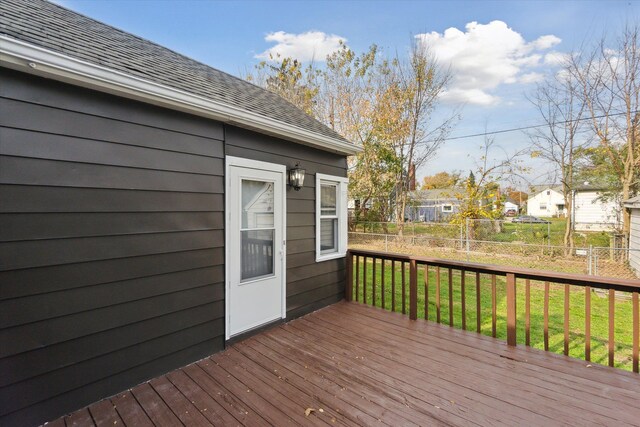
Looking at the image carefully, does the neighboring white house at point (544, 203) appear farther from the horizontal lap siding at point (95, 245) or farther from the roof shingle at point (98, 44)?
the horizontal lap siding at point (95, 245)

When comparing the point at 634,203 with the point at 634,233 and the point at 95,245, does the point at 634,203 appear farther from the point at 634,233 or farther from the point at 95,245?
the point at 95,245

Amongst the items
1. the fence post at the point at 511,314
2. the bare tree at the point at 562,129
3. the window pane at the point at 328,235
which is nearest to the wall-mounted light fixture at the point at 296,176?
the window pane at the point at 328,235

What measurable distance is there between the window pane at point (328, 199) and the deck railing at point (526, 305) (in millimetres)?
759

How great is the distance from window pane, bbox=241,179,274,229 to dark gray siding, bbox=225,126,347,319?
0.29 metres

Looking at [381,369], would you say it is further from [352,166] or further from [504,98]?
[504,98]

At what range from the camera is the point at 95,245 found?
221 centimetres

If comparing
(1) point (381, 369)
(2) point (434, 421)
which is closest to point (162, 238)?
(1) point (381, 369)

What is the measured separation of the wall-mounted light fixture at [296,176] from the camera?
151 inches

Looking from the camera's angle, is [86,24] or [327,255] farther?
[327,255]

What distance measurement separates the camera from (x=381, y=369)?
265 cm

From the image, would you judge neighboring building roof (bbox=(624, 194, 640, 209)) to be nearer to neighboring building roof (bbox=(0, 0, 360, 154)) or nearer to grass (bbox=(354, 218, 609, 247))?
grass (bbox=(354, 218, 609, 247))

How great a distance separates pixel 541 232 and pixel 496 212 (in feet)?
5.13

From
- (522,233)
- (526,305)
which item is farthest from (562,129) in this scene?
(526,305)

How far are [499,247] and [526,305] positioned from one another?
21.6 feet
